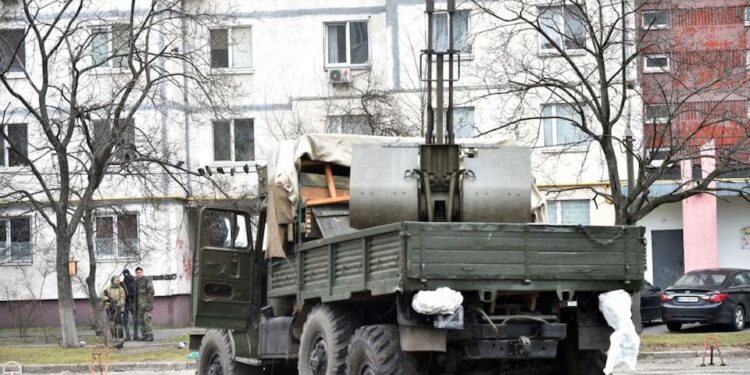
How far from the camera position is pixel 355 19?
4097 centimetres

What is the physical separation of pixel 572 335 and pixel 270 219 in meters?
3.85

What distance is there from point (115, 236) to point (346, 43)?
8.73 metres

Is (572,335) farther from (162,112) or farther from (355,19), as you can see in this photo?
(355,19)

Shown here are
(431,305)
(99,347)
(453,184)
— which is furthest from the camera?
(99,347)

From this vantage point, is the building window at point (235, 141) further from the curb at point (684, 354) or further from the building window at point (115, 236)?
the curb at point (684, 354)

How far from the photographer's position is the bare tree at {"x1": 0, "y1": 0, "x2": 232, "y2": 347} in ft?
95.1

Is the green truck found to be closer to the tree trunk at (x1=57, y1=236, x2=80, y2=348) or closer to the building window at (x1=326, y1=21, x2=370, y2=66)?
the tree trunk at (x1=57, y1=236, x2=80, y2=348)

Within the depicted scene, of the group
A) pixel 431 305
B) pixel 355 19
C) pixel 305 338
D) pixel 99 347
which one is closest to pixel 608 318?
pixel 431 305

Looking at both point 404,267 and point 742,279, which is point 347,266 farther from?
point 742,279

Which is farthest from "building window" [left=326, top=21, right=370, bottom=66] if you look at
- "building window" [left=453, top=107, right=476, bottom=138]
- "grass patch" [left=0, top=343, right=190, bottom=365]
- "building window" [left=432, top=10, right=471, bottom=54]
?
"grass patch" [left=0, top=343, right=190, bottom=365]

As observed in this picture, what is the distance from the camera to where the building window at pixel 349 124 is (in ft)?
116

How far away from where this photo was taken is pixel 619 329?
1219 centimetres

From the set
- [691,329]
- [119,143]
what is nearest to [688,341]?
[691,329]

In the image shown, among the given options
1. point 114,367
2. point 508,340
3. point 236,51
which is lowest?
point 114,367
